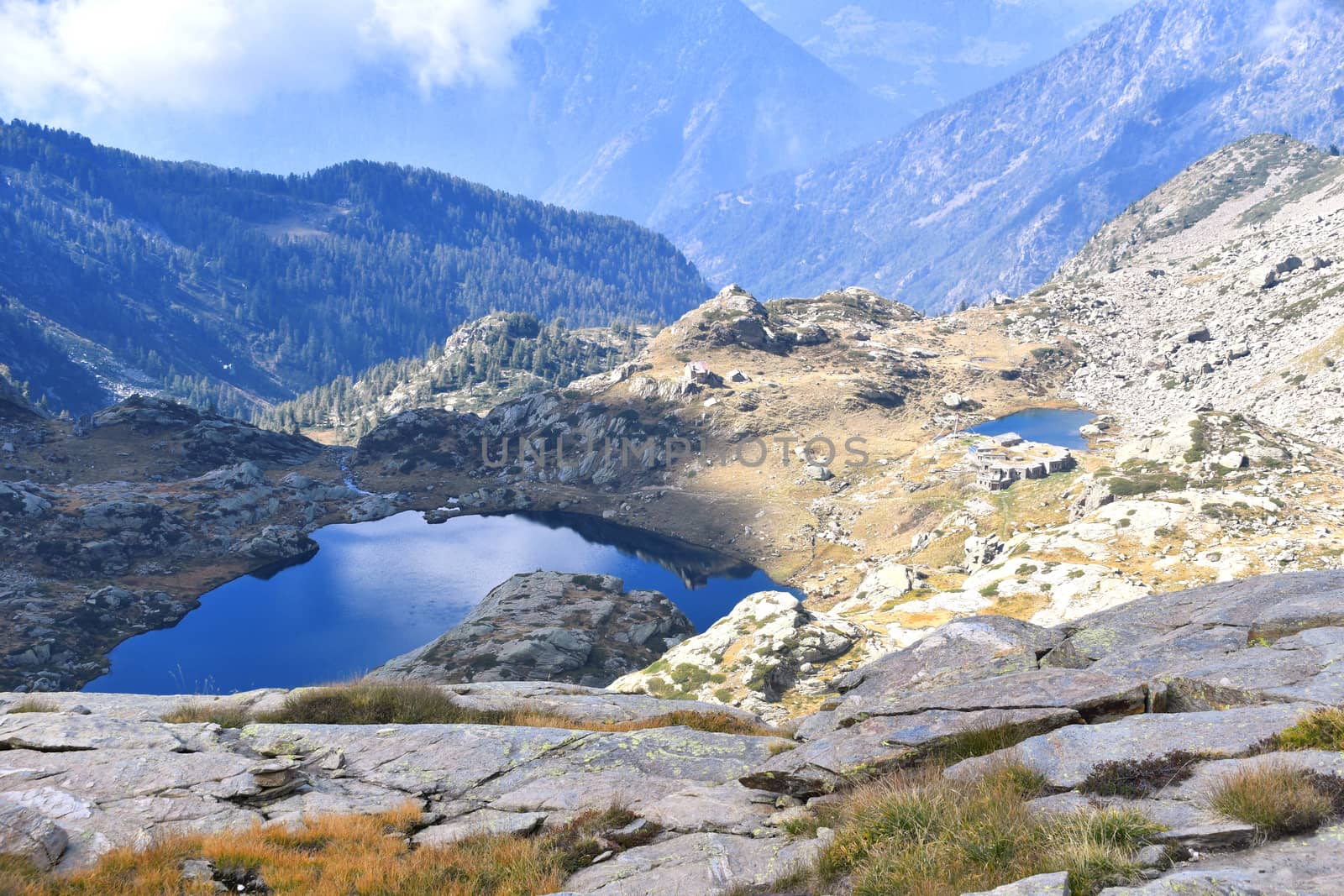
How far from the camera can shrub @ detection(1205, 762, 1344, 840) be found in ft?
30.4

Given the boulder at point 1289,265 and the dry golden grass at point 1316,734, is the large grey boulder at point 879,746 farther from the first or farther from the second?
the boulder at point 1289,265

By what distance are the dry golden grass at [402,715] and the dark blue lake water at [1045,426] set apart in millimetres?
147721

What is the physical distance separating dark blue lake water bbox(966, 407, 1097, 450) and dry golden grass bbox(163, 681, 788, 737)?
147721 mm

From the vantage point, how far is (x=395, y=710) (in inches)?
848

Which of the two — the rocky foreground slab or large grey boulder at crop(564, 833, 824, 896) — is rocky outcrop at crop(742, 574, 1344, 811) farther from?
large grey boulder at crop(564, 833, 824, 896)

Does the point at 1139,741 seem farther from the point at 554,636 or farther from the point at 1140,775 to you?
the point at 554,636

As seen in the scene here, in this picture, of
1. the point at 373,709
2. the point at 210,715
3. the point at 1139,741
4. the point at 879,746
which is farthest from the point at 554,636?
the point at 1139,741

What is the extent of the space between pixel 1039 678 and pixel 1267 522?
6805cm

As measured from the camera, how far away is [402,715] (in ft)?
70.1

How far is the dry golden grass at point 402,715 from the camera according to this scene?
21000 millimetres

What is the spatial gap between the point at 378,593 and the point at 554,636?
65672 mm

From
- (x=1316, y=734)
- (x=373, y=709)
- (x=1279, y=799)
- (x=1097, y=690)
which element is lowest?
(x=1279, y=799)

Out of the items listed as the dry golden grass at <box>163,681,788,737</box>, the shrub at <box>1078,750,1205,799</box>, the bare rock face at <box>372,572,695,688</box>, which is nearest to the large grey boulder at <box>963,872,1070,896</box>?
the shrub at <box>1078,750,1205,799</box>


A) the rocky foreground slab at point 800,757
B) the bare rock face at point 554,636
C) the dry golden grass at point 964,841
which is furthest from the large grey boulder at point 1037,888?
the bare rock face at point 554,636
